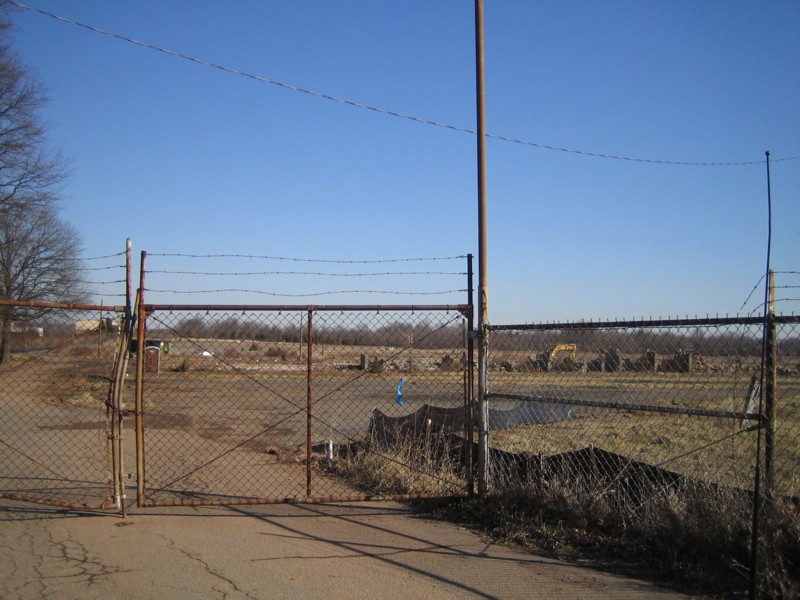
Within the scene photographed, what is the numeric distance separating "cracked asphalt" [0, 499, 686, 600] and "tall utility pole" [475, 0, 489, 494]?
2.65 ft

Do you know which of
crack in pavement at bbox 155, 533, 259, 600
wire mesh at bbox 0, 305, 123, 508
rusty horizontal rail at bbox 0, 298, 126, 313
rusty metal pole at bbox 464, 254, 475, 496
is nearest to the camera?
crack in pavement at bbox 155, 533, 259, 600

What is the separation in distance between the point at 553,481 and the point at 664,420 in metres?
7.66

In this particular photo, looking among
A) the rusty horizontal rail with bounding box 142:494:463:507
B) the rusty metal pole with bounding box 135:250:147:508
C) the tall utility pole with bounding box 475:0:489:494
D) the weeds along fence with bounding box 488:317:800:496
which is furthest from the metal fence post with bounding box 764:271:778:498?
the rusty metal pole with bounding box 135:250:147:508

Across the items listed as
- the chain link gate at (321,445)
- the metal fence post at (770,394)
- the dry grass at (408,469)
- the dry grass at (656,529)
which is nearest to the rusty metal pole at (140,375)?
the chain link gate at (321,445)

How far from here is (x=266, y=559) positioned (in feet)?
16.9

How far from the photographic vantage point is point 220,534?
579 cm

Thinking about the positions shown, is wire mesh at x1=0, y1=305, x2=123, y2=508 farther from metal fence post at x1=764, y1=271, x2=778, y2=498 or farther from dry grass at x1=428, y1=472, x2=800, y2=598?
metal fence post at x1=764, y1=271, x2=778, y2=498

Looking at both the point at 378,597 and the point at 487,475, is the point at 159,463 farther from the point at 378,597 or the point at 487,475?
the point at 378,597

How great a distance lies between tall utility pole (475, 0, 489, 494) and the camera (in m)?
6.60

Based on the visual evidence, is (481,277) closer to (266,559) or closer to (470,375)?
(470,375)

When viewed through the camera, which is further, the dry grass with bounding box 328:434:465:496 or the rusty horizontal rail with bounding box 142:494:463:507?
the dry grass with bounding box 328:434:465:496

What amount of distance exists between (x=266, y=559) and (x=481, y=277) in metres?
3.38

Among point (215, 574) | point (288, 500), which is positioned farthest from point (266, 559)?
point (288, 500)

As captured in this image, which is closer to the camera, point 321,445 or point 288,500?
point 288,500
